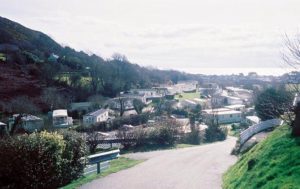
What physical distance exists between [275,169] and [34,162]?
29.0 feet

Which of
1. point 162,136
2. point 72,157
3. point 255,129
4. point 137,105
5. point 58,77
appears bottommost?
point 162,136

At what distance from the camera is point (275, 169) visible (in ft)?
34.7

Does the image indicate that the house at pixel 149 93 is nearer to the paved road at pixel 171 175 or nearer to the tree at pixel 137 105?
the tree at pixel 137 105

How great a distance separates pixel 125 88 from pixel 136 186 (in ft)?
263

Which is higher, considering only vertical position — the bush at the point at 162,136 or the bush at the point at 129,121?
the bush at the point at 162,136

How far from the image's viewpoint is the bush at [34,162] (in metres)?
15.0

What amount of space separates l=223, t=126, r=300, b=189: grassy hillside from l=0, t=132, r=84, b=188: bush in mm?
6608

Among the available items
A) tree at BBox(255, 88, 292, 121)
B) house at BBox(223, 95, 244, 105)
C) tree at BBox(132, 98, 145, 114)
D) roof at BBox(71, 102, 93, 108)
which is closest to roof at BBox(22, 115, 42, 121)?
roof at BBox(71, 102, 93, 108)

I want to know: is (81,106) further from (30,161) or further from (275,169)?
(275,169)

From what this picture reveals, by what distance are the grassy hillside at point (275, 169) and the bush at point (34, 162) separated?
6608 mm

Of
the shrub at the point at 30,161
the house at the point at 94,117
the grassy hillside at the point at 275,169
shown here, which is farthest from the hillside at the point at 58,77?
the grassy hillside at the point at 275,169

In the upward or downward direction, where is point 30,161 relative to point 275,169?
downward

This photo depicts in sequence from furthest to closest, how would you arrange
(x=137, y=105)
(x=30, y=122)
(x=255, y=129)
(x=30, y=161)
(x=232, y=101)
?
(x=232, y=101), (x=137, y=105), (x=30, y=122), (x=255, y=129), (x=30, y=161)

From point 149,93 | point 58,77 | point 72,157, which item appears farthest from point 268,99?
point 149,93
